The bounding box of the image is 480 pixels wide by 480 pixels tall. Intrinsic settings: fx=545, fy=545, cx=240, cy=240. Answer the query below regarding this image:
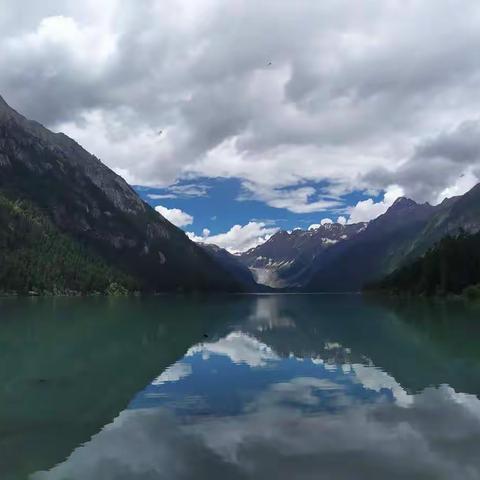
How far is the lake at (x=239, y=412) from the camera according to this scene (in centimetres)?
1950

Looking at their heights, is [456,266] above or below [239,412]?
above

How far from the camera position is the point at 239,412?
27.8m

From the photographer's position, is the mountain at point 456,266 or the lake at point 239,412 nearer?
the lake at point 239,412

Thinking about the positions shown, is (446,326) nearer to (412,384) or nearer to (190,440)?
(412,384)

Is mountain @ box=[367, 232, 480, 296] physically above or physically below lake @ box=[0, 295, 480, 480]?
above

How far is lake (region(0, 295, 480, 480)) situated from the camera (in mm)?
19500

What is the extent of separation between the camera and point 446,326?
3086 inches

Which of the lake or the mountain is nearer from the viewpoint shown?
the lake

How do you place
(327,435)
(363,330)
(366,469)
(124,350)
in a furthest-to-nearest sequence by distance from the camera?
(363,330), (124,350), (327,435), (366,469)

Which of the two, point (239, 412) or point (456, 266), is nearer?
point (239, 412)

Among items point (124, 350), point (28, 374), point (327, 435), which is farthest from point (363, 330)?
point (327, 435)

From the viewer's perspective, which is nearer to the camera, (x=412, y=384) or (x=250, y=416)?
(x=250, y=416)

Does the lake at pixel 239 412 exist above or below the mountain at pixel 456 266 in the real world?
below

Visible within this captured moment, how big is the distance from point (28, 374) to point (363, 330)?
164ft
